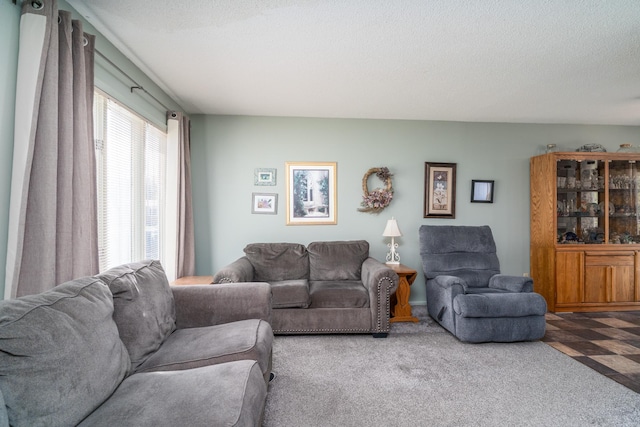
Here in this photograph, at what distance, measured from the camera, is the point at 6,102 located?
5.34 ft

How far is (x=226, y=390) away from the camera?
1.32 m

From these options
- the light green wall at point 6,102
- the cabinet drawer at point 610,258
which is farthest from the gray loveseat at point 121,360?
the cabinet drawer at point 610,258

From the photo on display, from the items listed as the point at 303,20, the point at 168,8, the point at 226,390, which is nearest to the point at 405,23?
the point at 303,20

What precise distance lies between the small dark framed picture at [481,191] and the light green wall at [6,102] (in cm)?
467

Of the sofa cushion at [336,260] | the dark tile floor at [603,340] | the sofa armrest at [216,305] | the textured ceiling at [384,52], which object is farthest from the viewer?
the sofa cushion at [336,260]

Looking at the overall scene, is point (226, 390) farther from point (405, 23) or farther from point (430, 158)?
point (430, 158)

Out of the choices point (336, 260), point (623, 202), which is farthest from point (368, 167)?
point (623, 202)

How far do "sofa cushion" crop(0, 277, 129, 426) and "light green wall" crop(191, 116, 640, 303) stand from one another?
2.90 meters

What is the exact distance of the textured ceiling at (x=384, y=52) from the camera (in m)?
2.11

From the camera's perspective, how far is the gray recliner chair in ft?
10.2

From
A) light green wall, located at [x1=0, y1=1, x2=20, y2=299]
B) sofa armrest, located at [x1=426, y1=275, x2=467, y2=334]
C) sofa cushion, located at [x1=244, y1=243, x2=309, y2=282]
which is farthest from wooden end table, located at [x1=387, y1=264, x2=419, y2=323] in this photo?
light green wall, located at [x1=0, y1=1, x2=20, y2=299]

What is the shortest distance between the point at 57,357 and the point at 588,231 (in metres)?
5.39

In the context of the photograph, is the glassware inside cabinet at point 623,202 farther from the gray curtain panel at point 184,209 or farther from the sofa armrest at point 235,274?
the gray curtain panel at point 184,209

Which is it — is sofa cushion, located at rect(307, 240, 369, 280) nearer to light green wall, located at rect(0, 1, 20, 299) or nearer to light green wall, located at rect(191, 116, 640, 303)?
light green wall, located at rect(191, 116, 640, 303)
